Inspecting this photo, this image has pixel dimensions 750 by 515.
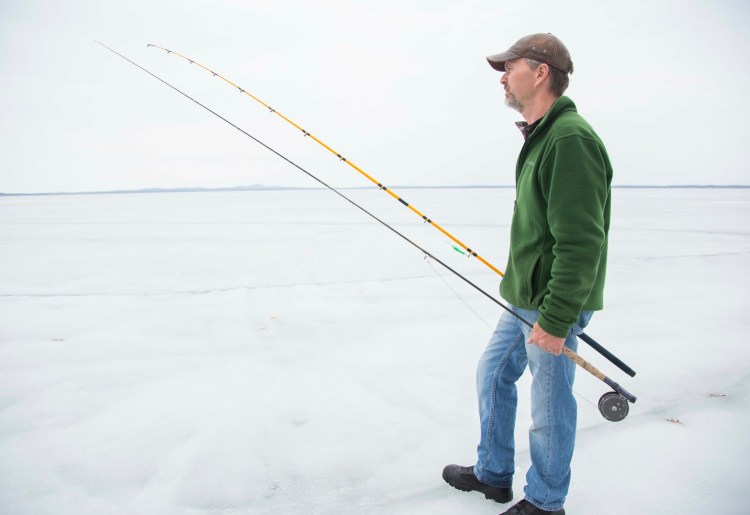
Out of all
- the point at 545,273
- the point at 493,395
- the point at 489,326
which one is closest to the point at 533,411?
the point at 493,395

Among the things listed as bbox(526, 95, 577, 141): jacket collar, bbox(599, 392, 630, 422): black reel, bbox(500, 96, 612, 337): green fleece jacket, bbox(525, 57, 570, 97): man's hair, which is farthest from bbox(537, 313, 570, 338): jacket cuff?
bbox(525, 57, 570, 97): man's hair

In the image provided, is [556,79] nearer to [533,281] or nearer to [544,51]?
[544,51]

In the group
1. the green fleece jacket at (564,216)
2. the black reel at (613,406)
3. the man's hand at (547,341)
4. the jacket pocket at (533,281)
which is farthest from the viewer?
the black reel at (613,406)

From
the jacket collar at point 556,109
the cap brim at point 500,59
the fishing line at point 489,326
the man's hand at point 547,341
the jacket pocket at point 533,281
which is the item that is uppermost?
the cap brim at point 500,59

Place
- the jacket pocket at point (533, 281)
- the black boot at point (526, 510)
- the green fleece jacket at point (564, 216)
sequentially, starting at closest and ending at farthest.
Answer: the green fleece jacket at point (564, 216) → the jacket pocket at point (533, 281) → the black boot at point (526, 510)

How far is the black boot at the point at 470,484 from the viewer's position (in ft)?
6.77

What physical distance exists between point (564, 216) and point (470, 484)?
1291 millimetres

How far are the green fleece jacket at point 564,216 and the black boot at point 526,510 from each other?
754 mm

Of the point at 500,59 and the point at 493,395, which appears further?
the point at 493,395

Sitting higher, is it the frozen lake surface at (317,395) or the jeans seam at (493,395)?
the jeans seam at (493,395)

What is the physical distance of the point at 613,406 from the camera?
1987 millimetres

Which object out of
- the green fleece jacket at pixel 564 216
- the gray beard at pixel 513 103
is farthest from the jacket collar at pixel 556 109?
the gray beard at pixel 513 103

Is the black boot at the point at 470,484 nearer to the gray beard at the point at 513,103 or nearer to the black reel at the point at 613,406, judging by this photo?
the black reel at the point at 613,406

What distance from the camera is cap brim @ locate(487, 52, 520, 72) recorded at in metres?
1.81
